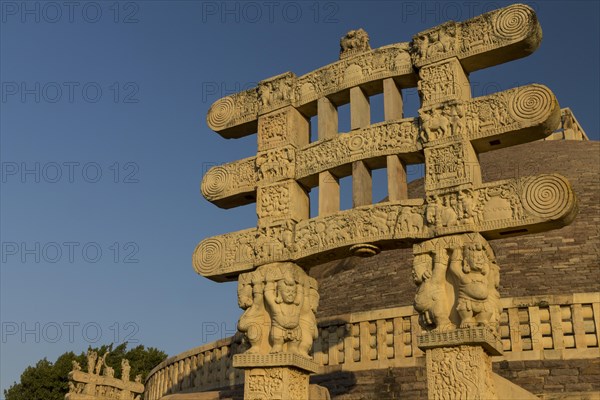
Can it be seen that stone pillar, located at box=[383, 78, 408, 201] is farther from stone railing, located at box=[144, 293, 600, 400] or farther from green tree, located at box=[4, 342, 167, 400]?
green tree, located at box=[4, 342, 167, 400]

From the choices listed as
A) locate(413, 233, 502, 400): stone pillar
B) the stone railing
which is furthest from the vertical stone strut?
the stone railing

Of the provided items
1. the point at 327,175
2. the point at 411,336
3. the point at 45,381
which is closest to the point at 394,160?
the point at 327,175

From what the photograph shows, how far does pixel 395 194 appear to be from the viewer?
32.2ft

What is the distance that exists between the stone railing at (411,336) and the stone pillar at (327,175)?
423cm

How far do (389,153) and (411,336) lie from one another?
5.20 meters

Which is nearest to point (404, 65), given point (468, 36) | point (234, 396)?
point (468, 36)

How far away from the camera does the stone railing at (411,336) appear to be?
12789 millimetres

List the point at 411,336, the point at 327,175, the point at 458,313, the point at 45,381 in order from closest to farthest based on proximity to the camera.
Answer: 1. the point at 458,313
2. the point at 327,175
3. the point at 411,336
4. the point at 45,381

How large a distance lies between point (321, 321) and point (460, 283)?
6557 millimetres

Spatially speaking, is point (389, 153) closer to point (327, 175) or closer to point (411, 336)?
point (327, 175)

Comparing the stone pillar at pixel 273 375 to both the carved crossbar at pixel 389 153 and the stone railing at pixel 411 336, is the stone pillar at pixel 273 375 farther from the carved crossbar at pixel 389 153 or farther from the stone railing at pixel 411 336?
the stone railing at pixel 411 336

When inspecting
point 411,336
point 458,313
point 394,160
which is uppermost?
point 394,160

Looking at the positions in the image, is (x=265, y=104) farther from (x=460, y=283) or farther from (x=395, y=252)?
→ (x=395, y=252)

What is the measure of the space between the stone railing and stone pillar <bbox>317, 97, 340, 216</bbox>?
4230mm
